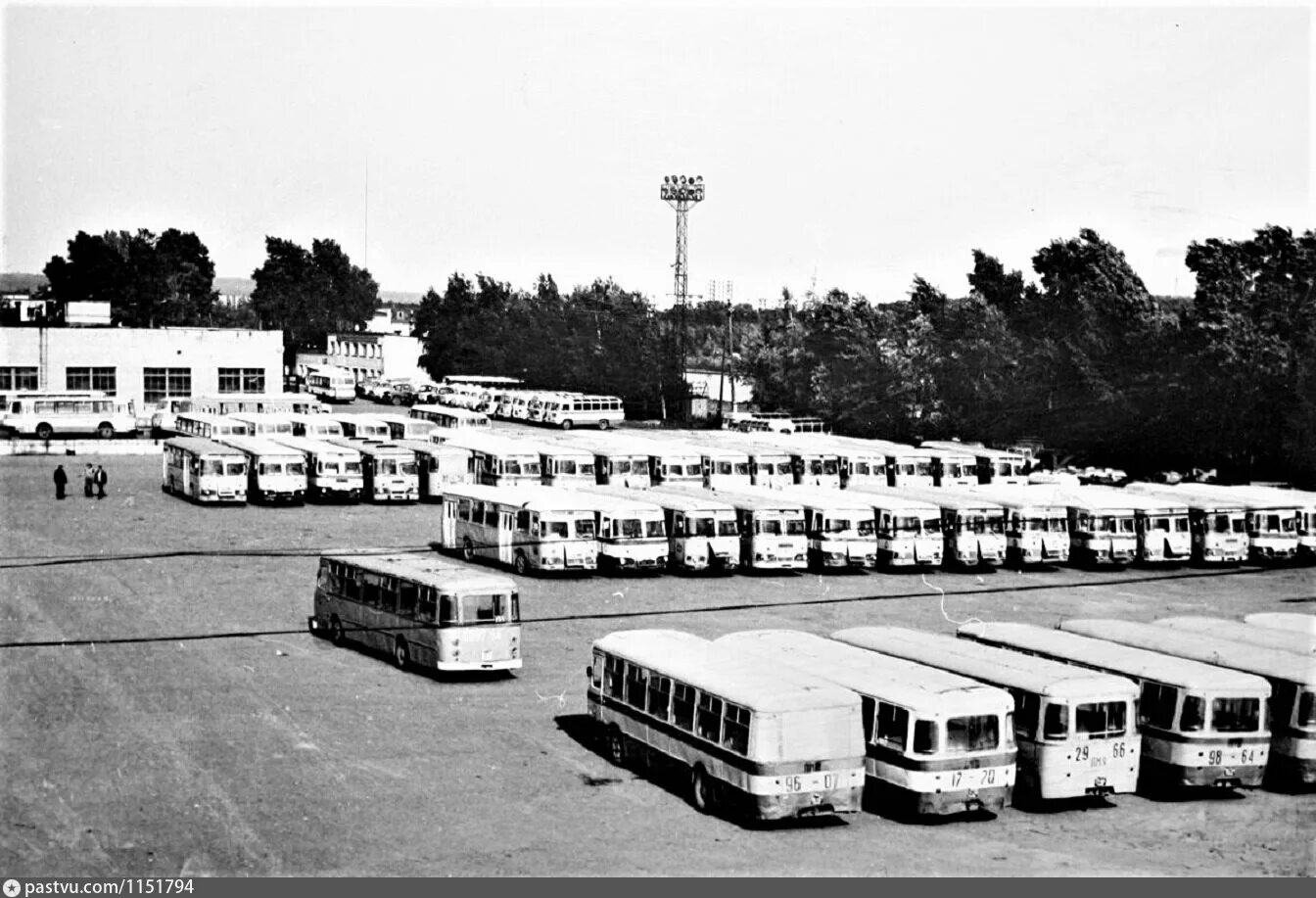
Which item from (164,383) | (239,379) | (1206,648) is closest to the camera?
(1206,648)

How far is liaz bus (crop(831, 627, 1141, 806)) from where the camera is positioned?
2055 cm

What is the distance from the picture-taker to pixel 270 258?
597ft

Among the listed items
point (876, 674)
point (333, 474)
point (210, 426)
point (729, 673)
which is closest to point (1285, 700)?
point (876, 674)

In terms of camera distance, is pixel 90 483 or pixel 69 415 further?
pixel 69 415

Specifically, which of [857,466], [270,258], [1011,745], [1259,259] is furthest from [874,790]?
[270,258]

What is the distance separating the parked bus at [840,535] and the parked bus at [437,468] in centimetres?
1476

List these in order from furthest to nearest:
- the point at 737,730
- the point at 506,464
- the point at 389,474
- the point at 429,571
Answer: the point at 389,474 < the point at 506,464 < the point at 429,571 < the point at 737,730

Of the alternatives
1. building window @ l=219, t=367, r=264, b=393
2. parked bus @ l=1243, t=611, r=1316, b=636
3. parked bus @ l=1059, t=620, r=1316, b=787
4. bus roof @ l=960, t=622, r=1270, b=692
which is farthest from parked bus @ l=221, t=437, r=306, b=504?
building window @ l=219, t=367, r=264, b=393

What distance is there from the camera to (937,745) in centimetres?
1953

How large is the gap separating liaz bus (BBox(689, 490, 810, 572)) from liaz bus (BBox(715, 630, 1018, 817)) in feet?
58.8

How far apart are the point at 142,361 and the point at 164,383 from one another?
4.95ft

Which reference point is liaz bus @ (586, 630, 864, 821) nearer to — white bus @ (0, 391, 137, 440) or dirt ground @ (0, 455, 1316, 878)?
dirt ground @ (0, 455, 1316, 878)

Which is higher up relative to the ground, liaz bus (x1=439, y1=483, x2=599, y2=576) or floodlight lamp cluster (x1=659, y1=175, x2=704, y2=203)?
floodlight lamp cluster (x1=659, y1=175, x2=704, y2=203)

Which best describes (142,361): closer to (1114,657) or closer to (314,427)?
(314,427)
